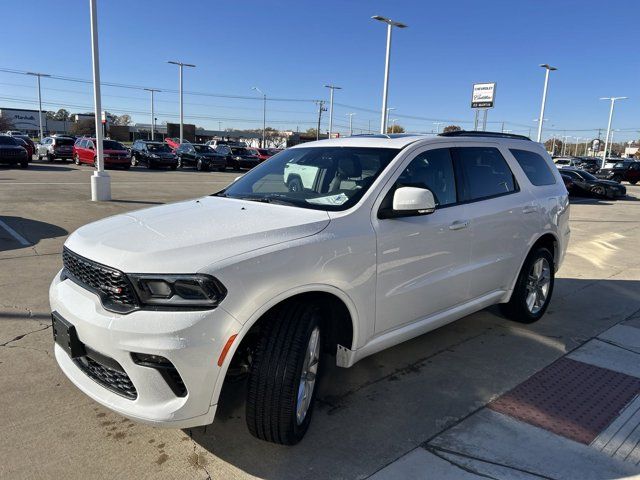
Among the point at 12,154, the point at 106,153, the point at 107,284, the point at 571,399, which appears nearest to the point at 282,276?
the point at 107,284

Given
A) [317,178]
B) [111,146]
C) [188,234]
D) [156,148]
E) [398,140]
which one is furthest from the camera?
[156,148]

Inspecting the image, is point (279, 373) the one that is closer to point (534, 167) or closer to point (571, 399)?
point (571, 399)

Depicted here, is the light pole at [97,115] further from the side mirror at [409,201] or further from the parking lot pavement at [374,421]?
the side mirror at [409,201]

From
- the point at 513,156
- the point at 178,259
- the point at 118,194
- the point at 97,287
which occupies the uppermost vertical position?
the point at 513,156

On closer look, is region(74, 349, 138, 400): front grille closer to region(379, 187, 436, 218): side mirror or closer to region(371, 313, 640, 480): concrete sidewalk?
region(371, 313, 640, 480): concrete sidewalk

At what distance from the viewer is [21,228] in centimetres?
919

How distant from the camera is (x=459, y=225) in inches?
150

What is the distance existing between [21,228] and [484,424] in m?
9.00

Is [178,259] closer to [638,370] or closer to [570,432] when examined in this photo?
[570,432]

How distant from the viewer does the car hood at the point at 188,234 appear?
8.12 ft

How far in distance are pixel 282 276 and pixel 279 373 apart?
1.67ft

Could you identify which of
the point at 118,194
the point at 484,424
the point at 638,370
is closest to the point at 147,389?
the point at 484,424

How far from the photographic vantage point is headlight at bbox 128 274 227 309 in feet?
7.82

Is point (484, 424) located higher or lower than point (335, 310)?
lower
